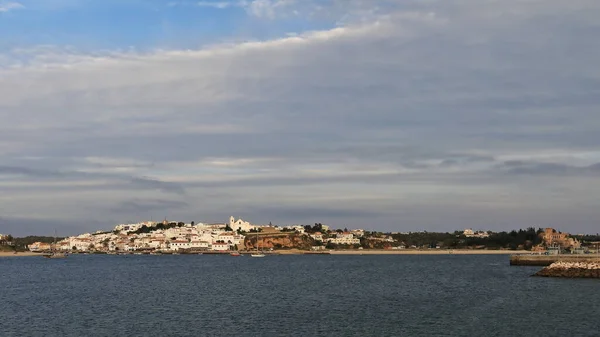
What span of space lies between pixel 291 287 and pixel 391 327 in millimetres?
33428

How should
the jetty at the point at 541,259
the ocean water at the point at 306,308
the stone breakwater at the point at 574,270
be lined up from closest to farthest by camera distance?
1. the ocean water at the point at 306,308
2. the stone breakwater at the point at 574,270
3. the jetty at the point at 541,259

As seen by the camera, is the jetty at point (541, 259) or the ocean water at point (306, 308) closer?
the ocean water at point (306, 308)

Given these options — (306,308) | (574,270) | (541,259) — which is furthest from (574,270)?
(306,308)

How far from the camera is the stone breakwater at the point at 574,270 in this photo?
8644cm

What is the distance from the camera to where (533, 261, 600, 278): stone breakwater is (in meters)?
86.4

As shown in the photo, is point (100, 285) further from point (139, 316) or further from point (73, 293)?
point (139, 316)

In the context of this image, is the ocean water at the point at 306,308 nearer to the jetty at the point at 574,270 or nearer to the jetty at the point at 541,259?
the jetty at the point at 574,270

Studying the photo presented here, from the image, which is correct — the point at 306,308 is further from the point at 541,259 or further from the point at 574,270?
the point at 541,259

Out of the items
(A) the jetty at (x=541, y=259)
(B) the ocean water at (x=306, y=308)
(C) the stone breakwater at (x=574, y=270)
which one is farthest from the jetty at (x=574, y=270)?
(A) the jetty at (x=541, y=259)

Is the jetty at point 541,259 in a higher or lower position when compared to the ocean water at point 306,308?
higher

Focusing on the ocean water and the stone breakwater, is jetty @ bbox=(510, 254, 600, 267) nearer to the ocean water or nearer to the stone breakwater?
the stone breakwater

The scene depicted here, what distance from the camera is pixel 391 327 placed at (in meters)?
45.8

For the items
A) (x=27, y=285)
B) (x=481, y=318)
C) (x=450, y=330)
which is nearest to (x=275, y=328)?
(x=450, y=330)

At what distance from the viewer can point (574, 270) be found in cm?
8812
